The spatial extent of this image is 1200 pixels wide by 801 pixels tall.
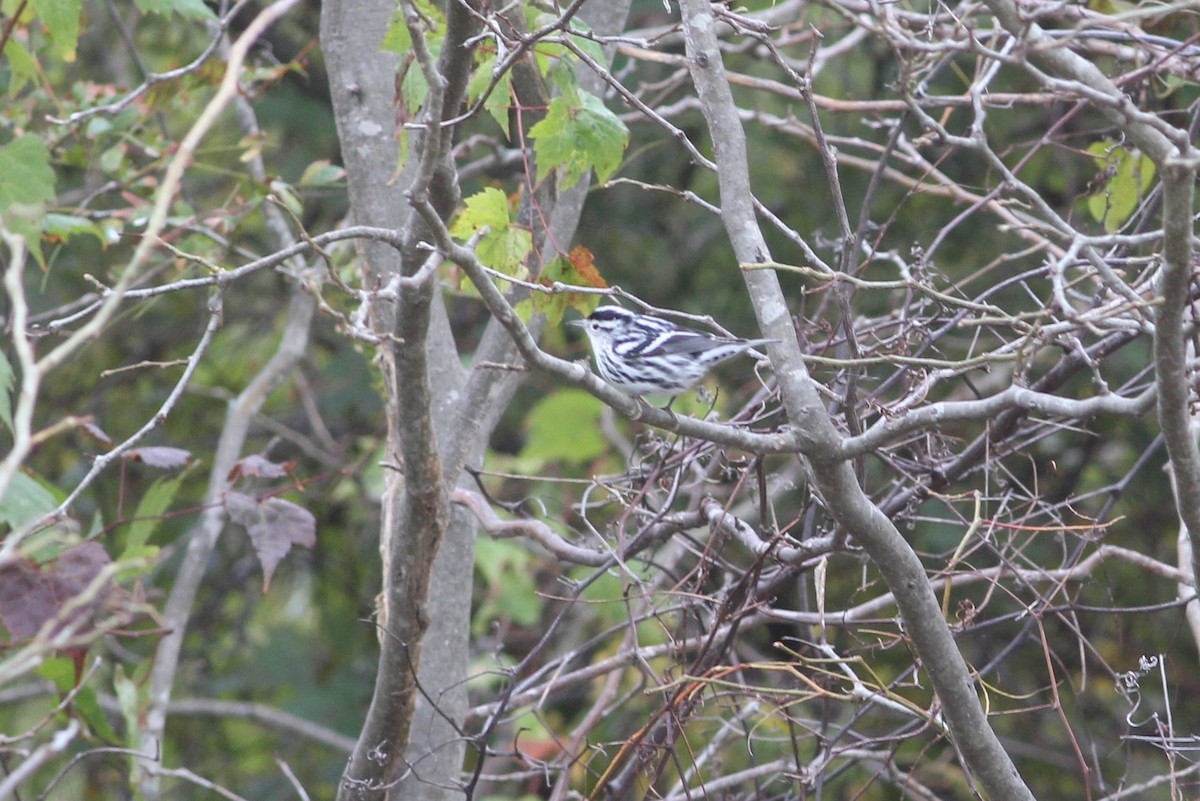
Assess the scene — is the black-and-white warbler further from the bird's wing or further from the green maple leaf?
the green maple leaf

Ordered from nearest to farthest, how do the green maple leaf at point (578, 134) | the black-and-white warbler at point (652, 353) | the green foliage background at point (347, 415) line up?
1. the green maple leaf at point (578, 134)
2. the black-and-white warbler at point (652, 353)
3. the green foliage background at point (347, 415)

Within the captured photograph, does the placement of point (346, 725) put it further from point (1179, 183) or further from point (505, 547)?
point (1179, 183)

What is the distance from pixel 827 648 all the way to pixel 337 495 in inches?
188

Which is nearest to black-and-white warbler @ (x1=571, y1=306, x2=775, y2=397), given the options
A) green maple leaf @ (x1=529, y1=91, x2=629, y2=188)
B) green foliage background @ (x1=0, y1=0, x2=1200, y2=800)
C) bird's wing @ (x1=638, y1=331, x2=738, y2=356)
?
bird's wing @ (x1=638, y1=331, x2=738, y2=356)

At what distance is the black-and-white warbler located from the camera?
3.86m

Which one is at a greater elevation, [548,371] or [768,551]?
[548,371]

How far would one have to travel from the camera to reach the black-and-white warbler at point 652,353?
3.86 metres

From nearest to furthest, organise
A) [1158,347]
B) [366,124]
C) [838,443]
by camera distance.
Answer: [1158,347] → [838,443] → [366,124]

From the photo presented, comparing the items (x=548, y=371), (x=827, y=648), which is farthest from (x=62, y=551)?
(x=827, y=648)

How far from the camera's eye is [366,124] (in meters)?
3.77

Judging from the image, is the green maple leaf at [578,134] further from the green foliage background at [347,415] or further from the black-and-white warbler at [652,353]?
the green foliage background at [347,415]

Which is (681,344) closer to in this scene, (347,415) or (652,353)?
(652,353)

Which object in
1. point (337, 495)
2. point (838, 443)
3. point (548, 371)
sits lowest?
point (337, 495)

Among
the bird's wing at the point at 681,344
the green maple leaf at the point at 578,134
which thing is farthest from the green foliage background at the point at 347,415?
the green maple leaf at the point at 578,134
